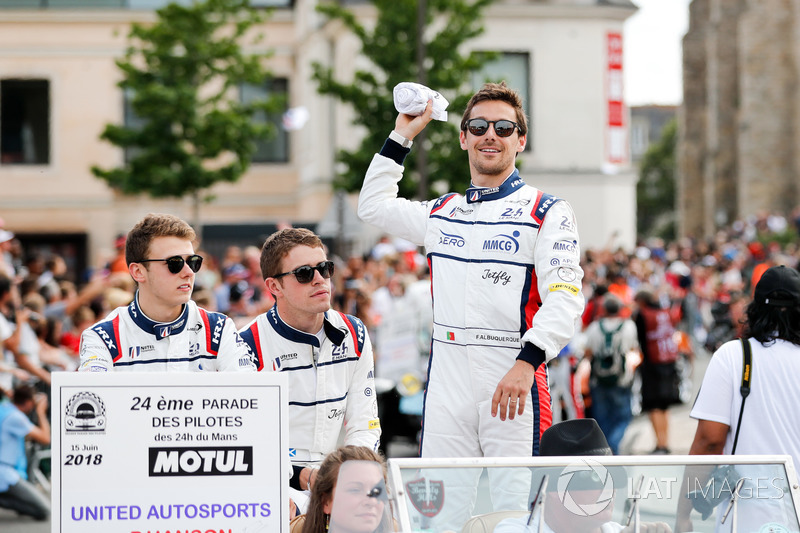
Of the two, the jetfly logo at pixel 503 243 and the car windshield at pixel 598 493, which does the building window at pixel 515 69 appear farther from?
the car windshield at pixel 598 493

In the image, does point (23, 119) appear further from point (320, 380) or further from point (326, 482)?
point (326, 482)

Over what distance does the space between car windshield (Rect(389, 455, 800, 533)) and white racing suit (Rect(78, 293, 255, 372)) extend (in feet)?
4.32

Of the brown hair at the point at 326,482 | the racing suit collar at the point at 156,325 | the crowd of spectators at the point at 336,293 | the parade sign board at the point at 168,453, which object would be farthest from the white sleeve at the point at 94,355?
the crowd of spectators at the point at 336,293

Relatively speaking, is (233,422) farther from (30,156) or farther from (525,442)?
(30,156)

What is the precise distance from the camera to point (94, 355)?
4.34 m

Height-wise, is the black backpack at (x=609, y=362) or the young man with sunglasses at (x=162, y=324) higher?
the young man with sunglasses at (x=162, y=324)

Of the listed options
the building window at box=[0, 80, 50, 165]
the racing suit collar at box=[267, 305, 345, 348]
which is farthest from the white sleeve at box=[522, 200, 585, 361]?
the building window at box=[0, 80, 50, 165]

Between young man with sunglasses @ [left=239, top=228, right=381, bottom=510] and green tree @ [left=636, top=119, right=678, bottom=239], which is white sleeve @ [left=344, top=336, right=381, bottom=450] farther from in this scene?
green tree @ [left=636, top=119, right=678, bottom=239]

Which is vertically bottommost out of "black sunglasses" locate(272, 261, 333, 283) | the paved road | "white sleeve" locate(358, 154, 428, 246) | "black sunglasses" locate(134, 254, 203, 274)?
the paved road

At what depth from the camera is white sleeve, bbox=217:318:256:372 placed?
446 cm

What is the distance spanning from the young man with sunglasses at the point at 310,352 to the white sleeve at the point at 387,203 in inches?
23.9

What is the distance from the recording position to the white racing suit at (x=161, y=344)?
440 centimetres

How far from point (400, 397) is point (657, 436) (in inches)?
127

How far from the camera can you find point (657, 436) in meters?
13.6
